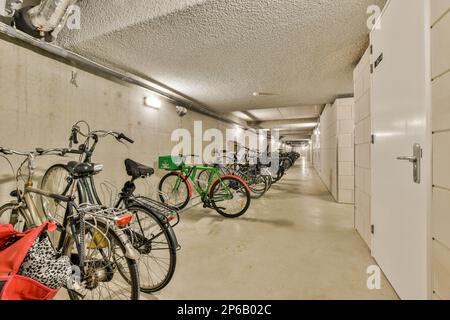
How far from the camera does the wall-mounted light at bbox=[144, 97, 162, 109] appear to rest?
302 cm

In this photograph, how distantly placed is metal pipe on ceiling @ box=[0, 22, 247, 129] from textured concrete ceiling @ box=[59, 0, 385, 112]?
10 centimetres

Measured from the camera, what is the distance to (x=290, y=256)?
6.26 ft

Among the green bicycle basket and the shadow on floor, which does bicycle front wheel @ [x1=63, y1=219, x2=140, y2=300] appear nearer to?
the shadow on floor

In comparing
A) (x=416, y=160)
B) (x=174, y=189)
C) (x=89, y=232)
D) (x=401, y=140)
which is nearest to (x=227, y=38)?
(x=401, y=140)

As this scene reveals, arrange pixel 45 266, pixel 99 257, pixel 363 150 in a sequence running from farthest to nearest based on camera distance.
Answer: pixel 363 150 < pixel 99 257 < pixel 45 266

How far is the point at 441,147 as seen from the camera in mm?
950

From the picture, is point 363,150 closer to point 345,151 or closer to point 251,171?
point 345,151

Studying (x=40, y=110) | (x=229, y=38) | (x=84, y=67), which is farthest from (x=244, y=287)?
(x=84, y=67)

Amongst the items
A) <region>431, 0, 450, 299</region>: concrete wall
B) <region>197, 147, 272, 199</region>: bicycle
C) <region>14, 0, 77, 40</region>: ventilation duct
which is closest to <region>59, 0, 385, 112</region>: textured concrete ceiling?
A: <region>14, 0, 77, 40</region>: ventilation duct

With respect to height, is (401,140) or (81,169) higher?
(401,140)

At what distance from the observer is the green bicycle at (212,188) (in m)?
3.04

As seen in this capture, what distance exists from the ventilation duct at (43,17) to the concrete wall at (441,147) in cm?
222

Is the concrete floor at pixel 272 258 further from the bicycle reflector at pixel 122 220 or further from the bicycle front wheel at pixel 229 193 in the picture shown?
the bicycle reflector at pixel 122 220

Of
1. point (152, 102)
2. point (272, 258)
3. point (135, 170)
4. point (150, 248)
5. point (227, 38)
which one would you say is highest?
point (227, 38)
